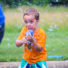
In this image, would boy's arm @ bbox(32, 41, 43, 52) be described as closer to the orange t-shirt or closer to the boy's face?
the orange t-shirt

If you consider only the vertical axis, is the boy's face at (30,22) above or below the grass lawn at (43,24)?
above

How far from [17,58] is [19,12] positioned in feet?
2.88

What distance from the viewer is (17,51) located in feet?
17.9

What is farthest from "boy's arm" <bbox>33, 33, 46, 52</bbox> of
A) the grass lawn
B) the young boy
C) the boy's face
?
the grass lawn

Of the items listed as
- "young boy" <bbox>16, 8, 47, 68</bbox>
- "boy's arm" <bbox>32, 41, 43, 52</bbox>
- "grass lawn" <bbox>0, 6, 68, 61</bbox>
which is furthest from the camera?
"grass lawn" <bbox>0, 6, 68, 61</bbox>

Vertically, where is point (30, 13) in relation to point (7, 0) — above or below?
above

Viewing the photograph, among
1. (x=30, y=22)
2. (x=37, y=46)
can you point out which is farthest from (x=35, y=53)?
(x=30, y=22)

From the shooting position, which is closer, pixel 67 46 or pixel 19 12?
pixel 19 12

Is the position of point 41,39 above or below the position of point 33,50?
above

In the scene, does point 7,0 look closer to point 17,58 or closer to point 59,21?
point 17,58

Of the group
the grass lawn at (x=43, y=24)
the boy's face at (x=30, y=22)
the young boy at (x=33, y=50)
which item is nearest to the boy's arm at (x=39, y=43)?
the young boy at (x=33, y=50)

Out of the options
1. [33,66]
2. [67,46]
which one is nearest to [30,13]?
[33,66]

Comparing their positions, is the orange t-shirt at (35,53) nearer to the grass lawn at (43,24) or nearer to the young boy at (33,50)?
the young boy at (33,50)

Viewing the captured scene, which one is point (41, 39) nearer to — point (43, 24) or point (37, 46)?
point (37, 46)
